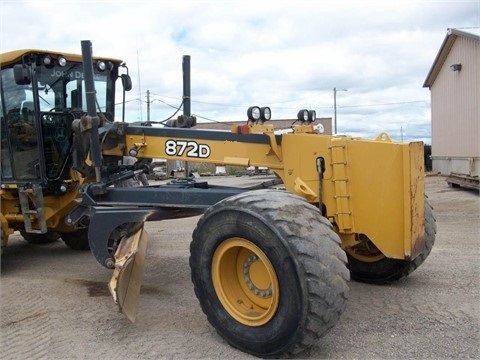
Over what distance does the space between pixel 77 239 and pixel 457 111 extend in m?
18.0

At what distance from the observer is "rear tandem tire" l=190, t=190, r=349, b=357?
11.5 feet

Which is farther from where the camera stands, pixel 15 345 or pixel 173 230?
pixel 173 230

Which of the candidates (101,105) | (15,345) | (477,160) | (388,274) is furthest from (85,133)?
(477,160)

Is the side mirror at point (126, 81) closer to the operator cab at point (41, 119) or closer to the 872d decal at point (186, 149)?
the operator cab at point (41, 119)

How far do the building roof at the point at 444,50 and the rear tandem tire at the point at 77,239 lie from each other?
52.7 ft

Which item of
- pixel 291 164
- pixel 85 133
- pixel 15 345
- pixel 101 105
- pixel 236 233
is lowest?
pixel 15 345

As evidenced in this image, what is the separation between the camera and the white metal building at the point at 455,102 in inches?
756

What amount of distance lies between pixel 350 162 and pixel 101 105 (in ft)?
14.2

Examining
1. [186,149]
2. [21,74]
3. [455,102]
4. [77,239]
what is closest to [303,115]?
[186,149]

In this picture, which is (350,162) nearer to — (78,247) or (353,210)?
(353,210)

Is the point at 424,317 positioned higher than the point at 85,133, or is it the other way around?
the point at 85,133

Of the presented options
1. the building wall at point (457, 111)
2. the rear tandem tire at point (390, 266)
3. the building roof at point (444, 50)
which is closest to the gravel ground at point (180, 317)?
the rear tandem tire at point (390, 266)

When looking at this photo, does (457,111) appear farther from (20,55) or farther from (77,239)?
(20,55)

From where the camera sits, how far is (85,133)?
5641 mm
